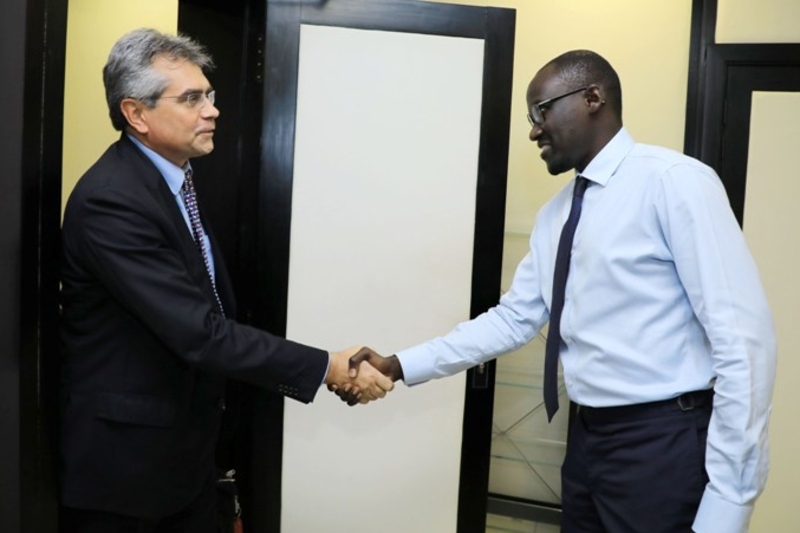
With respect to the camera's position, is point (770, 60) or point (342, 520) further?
point (770, 60)

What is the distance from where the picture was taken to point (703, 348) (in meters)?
1.42

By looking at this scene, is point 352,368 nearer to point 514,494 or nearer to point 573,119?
point 573,119

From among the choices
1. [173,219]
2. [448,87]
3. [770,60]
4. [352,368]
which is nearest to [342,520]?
[352,368]

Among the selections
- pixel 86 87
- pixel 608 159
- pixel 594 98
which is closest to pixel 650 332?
pixel 608 159

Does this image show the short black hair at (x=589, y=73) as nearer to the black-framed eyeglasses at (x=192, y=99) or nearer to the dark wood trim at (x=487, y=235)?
the dark wood trim at (x=487, y=235)

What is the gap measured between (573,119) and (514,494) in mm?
1829

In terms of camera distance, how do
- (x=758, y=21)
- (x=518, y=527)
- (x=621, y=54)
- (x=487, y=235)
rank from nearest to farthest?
(x=487, y=235) → (x=758, y=21) → (x=621, y=54) → (x=518, y=527)

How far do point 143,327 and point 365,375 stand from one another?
0.60 metres

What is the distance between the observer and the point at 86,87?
2.24 metres

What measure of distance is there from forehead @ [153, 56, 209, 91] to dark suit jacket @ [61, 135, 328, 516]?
163 millimetres

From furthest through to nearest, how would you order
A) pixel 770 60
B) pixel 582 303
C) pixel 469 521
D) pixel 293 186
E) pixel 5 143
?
pixel 770 60, pixel 469 521, pixel 293 186, pixel 582 303, pixel 5 143

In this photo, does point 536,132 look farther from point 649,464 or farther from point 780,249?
point 780,249

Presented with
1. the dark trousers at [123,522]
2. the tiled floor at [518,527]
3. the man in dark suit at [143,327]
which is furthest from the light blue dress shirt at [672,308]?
the tiled floor at [518,527]

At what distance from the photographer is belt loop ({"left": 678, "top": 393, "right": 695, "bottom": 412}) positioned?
1393 mm
